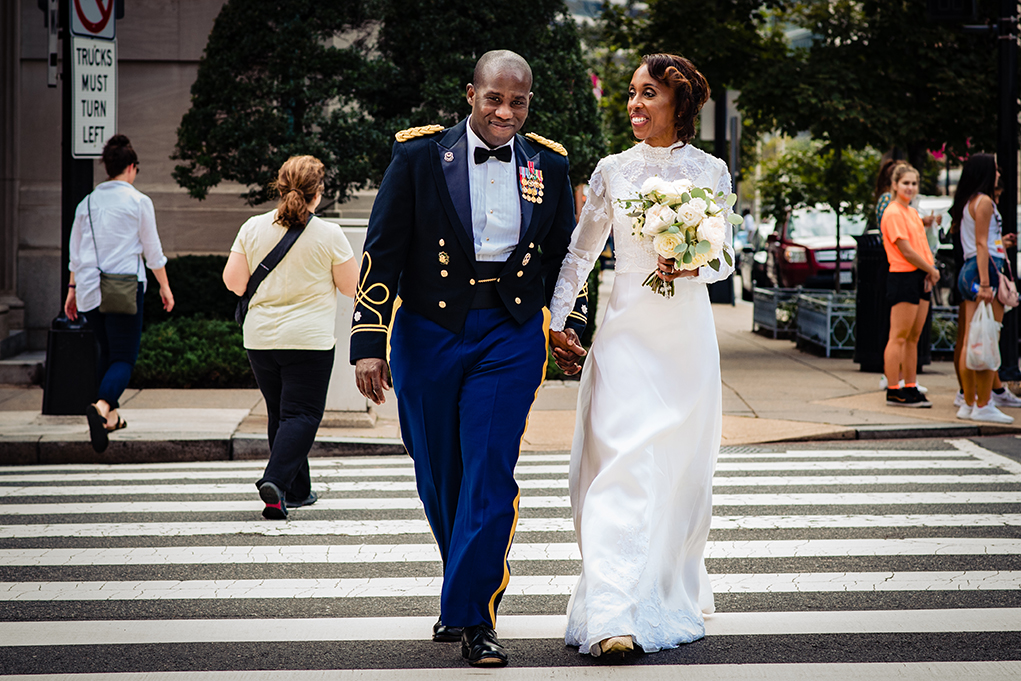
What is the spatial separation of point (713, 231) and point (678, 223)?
159 mm

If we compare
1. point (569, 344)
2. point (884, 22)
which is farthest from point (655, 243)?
point (884, 22)

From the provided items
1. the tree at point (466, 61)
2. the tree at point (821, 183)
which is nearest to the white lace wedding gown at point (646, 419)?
the tree at point (466, 61)

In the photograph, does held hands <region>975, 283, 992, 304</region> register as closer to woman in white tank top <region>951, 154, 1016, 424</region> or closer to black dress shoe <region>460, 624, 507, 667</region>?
woman in white tank top <region>951, 154, 1016, 424</region>

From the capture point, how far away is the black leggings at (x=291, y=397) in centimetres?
658

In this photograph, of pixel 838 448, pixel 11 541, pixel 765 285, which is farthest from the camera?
pixel 765 285

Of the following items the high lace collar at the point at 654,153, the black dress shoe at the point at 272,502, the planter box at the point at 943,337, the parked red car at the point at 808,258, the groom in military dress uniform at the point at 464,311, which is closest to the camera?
the groom in military dress uniform at the point at 464,311

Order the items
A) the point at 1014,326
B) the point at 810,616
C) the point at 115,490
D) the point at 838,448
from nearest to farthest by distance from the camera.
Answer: the point at 810,616, the point at 115,490, the point at 838,448, the point at 1014,326

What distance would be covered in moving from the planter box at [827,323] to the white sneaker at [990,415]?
452 centimetres

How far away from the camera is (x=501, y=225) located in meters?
4.27

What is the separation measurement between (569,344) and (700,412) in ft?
1.83

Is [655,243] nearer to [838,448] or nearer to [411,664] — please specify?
[411,664]

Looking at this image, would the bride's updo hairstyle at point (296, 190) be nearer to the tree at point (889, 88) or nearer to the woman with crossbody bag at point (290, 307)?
the woman with crossbody bag at point (290, 307)

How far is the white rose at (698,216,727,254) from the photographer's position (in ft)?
14.2

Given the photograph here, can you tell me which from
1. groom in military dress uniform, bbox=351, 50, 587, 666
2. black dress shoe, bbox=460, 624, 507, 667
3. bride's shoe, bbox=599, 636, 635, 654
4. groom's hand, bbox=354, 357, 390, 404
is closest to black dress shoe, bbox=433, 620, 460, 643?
groom in military dress uniform, bbox=351, 50, 587, 666
